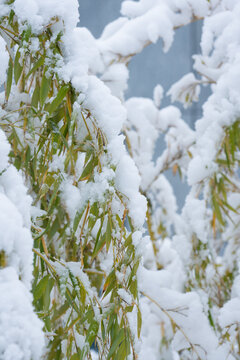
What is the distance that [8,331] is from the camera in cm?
39

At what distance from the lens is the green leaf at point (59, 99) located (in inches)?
24.9

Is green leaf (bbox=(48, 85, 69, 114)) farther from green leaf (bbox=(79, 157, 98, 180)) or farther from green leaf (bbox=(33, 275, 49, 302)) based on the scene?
green leaf (bbox=(33, 275, 49, 302))

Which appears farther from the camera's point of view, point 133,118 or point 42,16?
point 133,118

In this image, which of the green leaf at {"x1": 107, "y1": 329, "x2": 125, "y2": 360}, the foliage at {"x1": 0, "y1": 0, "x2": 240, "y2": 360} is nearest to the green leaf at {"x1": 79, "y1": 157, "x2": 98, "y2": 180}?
the foliage at {"x1": 0, "y1": 0, "x2": 240, "y2": 360}

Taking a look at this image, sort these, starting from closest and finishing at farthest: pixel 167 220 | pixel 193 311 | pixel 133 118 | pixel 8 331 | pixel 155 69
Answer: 1. pixel 8 331
2. pixel 193 311
3. pixel 133 118
4. pixel 167 220
5. pixel 155 69

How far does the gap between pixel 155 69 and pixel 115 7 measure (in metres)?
0.65

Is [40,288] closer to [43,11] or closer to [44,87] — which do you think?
[44,87]

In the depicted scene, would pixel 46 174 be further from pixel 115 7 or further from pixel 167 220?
pixel 115 7

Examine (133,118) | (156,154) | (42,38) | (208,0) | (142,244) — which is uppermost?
(156,154)

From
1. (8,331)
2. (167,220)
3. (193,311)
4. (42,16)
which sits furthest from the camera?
(167,220)

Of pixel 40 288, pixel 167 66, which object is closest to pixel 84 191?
pixel 40 288

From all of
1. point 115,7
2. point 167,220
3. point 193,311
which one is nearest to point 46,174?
point 193,311

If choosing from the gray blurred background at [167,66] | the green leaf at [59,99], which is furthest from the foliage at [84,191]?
the gray blurred background at [167,66]

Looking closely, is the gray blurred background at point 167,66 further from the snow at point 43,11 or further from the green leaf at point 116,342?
the green leaf at point 116,342
